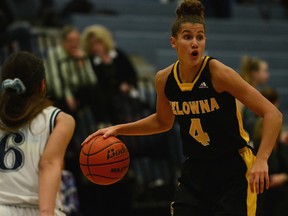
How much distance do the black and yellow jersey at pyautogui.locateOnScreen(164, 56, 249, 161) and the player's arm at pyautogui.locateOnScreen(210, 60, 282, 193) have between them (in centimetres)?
7

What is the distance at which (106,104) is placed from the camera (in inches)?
328

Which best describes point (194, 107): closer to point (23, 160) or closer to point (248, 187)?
point (248, 187)

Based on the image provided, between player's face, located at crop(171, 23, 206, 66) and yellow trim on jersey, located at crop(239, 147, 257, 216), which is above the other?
player's face, located at crop(171, 23, 206, 66)

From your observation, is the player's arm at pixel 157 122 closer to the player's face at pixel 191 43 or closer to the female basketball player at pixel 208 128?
the female basketball player at pixel 208 128

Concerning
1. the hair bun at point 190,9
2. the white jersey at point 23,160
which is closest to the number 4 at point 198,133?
the hair bun at point 190,9

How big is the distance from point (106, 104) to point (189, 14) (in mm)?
3898

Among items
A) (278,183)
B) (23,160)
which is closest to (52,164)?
(23,160)

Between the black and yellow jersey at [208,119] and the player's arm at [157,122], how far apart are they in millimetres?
238

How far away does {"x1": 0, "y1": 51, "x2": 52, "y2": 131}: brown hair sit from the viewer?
434cm

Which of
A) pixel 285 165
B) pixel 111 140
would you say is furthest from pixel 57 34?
pixel 111 140

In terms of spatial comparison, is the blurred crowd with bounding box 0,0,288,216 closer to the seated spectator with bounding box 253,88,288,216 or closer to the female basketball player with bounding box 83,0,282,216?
the seated spectator with bounding box 253,88,288,216

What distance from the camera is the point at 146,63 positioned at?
10.9 metres

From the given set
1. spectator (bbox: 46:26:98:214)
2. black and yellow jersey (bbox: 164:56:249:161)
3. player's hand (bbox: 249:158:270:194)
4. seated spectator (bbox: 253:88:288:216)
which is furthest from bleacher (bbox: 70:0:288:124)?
player's hand (bbox: 249:158:270:194)

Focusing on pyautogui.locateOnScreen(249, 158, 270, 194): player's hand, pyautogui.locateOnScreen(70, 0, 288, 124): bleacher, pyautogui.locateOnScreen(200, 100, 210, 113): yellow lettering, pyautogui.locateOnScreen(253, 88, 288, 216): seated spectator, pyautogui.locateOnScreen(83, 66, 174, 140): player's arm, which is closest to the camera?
pyautogui.locateOnScreen(249, 158, 270, 194): player's hand
